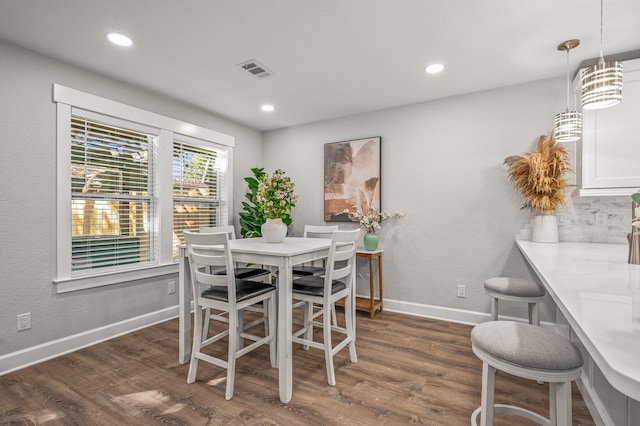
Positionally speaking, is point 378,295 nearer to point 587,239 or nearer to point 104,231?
point 587,239

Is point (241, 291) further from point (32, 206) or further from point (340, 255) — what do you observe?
point (32, 206)

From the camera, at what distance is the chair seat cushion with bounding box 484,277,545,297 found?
217 cm

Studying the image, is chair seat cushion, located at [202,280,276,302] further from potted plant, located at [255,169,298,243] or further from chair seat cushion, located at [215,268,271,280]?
potted plant, located at [255,169,298,243]

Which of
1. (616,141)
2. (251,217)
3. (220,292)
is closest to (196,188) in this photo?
(251,217)

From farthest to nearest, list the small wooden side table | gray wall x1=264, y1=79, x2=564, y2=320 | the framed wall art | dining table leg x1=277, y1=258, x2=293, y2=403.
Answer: the framed wall art
the small wooden side table
gray wall x1=264, y1=79, x2=564, y2=320
dining table leg x1=277, y1=258, x2=293, y2=403

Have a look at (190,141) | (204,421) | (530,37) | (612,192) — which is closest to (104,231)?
(190,141)

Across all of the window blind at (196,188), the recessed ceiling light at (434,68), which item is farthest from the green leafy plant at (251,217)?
the recessed ceiling light at (434,68)

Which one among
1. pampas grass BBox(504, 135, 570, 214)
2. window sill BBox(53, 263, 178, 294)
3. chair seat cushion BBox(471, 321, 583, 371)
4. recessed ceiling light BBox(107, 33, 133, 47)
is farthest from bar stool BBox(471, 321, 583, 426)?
window sill BBox(53, 263, 178, 294)

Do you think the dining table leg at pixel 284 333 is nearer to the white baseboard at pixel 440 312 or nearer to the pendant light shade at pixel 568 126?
the white baseboard at pixel 440 312

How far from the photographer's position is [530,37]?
229cm

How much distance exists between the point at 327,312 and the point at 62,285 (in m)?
2.26

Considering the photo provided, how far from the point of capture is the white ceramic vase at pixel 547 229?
9.09ft

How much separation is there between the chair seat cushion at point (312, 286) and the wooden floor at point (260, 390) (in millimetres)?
606

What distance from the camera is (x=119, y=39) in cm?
232
